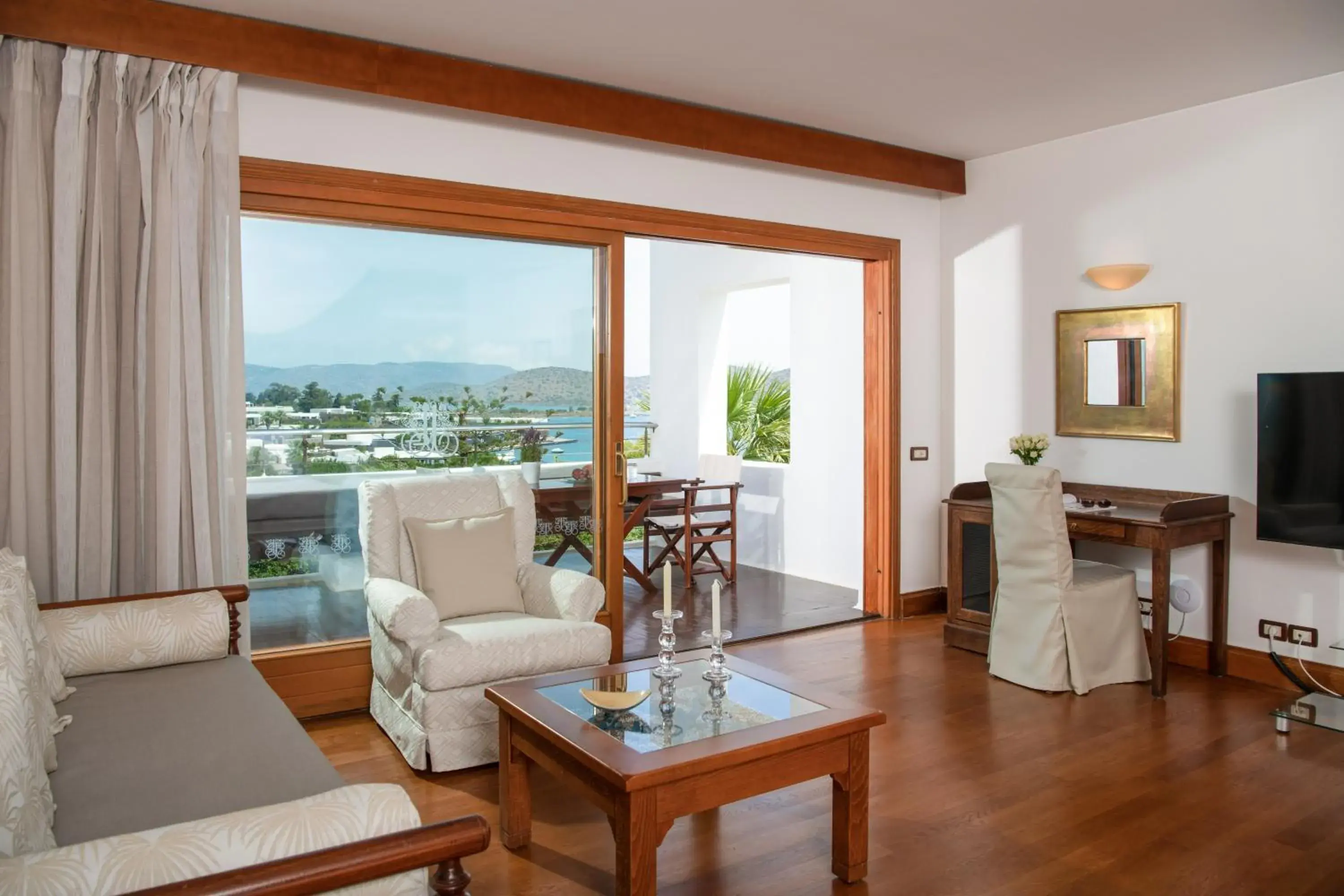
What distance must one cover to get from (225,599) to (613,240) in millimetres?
2389

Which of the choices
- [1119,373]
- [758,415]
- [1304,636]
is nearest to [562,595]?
[1119,373]

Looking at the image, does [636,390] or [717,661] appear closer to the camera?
[717,661]

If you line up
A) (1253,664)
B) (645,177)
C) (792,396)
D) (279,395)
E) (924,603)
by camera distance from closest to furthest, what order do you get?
1. (279,395)
2. (1253,664)
3. (645,177)
4. (924,603)
5. (792,396)

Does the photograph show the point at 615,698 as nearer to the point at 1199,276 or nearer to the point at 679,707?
the point at 679,707

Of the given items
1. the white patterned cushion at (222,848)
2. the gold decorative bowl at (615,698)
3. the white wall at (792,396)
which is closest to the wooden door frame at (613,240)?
the white wall at (792,396)

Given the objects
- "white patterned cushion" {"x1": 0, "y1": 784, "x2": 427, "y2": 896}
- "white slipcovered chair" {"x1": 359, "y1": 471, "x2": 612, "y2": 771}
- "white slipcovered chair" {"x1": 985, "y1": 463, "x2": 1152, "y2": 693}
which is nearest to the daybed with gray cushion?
"white patterned cushion" {"x1": 0, "y1": 784, "x2": 427, "y2": 896}

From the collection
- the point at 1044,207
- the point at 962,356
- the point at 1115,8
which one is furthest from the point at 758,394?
the point at 1115,8

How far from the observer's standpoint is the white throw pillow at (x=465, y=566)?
3.82 meters

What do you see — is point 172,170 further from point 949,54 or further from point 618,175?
point 949,54

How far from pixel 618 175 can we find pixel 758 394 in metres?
3.64

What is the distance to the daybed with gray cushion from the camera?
4.41 ft

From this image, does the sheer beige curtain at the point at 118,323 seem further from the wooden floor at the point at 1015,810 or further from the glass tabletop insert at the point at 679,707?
the glass tabletop insert at the point at 679,707

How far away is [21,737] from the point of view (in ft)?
5.65

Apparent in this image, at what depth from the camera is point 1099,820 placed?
9.74ft
